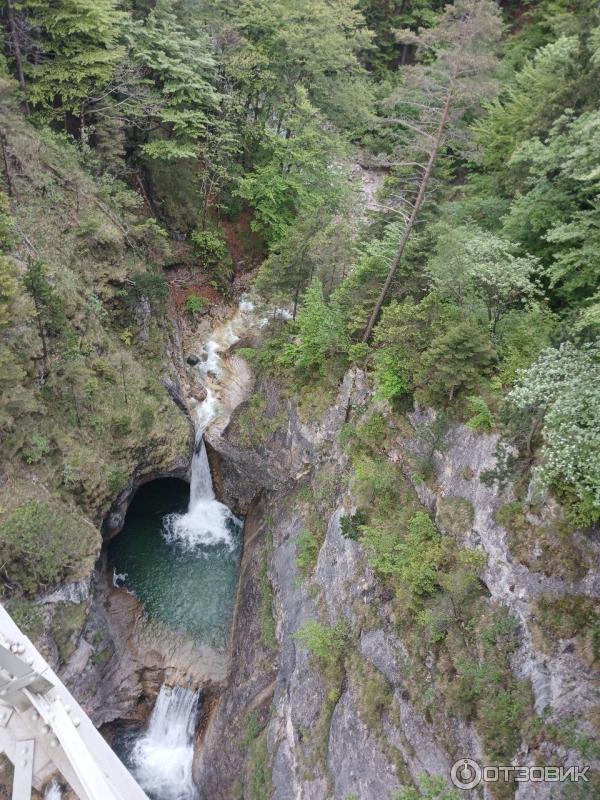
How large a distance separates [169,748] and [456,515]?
14029 millimetres

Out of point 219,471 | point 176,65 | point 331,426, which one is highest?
point 176,65

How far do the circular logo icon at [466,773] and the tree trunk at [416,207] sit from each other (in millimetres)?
12810

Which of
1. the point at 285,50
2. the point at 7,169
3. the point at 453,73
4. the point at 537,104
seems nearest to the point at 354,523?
the point at 453,73

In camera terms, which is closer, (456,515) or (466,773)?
(466,773)

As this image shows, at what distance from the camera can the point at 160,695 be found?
17.8 meters

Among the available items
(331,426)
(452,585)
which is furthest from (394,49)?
(452,585)

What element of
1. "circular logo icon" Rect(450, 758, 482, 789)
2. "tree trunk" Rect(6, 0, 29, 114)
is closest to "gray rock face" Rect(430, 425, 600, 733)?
"circular logo icon" Rect(450, 758, 482, 789)

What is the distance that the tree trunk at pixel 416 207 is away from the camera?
1371cm

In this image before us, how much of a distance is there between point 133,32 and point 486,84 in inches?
704

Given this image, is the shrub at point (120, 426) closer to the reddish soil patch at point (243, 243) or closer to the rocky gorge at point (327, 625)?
the rocky gorge at point (327, 625)

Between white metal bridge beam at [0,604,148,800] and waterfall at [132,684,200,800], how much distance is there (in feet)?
A: 40.6

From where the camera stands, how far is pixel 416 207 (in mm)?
14852

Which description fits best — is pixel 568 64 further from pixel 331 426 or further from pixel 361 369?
pixel 331 426

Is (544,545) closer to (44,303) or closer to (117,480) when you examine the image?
(117,480)
